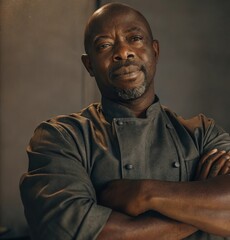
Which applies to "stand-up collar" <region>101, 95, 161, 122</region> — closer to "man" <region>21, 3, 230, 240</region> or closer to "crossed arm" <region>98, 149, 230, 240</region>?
"man" <region>21, 3, 230, 240</region>

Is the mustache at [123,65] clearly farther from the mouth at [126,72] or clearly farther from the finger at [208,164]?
the finger at [208,164]

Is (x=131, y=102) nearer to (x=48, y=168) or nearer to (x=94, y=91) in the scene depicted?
(x=48, y=168)

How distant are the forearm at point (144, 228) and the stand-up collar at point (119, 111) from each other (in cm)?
37

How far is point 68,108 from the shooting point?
3.39 meters

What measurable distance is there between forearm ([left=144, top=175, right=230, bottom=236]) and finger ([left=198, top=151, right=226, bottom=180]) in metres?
0.08

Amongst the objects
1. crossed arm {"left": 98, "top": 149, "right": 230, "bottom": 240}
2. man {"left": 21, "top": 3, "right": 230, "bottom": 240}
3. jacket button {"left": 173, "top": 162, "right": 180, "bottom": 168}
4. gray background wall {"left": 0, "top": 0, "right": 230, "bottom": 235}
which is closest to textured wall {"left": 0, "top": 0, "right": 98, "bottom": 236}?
gray background wall {"left": 0, "top": 0, "right": 230, "bottom": 235}

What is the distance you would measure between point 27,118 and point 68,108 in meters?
0.28

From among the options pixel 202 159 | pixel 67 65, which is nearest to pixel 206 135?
pixel 202 159

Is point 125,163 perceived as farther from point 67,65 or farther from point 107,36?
point 67,65

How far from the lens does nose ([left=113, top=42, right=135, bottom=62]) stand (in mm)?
1590

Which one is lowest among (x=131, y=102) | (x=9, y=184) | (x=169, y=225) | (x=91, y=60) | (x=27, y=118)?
(x=9, y=184)

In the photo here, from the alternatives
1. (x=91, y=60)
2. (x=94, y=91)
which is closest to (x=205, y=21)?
(x=94, y=91)

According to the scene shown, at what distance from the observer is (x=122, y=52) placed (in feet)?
5.22

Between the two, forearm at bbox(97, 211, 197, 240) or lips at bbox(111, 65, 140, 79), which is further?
lips at bbox(111, 65, 140, 79)
